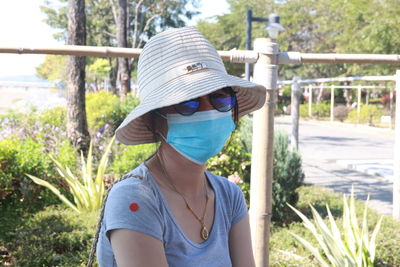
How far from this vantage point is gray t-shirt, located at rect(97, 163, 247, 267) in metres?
1.37

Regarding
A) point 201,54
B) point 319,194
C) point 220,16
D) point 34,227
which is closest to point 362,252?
point 201,54

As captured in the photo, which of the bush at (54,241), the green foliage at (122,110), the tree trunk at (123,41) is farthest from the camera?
the tree trunk at (123,41)

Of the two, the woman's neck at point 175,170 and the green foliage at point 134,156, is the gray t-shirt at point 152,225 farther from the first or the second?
the green foliage at point 134,156

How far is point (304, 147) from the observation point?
15.3 m

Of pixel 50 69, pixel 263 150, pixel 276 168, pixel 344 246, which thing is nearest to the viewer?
pixel 263 150

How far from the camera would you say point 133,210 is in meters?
1.37

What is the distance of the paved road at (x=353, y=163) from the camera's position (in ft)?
28.2

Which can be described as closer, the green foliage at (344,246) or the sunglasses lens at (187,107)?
the sunglasses lens at (187,107)

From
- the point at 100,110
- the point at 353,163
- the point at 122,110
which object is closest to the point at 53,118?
the point at 122,110

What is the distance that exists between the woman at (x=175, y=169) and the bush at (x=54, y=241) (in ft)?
8.46

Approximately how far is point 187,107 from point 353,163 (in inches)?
414

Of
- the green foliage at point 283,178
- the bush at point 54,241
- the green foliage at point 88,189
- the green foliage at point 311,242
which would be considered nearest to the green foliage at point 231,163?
the green foliage at point 283,178

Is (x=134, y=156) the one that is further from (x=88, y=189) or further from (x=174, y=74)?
(x=174, y=74)

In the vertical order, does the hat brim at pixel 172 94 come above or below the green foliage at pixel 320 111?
above
